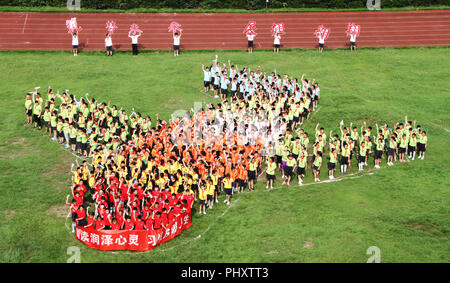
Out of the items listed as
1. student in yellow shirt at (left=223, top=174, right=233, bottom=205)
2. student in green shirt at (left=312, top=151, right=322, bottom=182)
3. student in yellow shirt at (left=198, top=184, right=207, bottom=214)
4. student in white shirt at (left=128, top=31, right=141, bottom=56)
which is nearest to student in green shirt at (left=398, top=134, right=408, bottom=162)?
student in green shirt at (left=312, top=151, right=322, bottom=182)

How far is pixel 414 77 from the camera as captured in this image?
1267 inches

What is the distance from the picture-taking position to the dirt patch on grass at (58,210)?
19.9 metres

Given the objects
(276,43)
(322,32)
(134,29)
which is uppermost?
(322,32)

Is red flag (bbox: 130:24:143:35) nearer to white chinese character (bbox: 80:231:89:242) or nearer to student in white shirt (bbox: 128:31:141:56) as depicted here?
student in white shirt (bbox: 128:31:141:56)

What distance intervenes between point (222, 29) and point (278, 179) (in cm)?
1893

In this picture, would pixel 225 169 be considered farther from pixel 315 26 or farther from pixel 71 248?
pixel 315 26

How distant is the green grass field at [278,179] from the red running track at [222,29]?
125 cm

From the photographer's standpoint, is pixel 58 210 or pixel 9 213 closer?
pixel 9 213

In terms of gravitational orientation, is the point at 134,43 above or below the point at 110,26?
below

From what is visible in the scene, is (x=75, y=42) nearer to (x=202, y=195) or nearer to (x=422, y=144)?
(x=202, y=195)

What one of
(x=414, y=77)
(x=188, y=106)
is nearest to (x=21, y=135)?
(x=188, y=106)

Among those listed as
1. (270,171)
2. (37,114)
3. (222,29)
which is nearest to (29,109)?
(37,114)

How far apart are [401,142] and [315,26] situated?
17789mm

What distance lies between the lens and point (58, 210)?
795 inches
